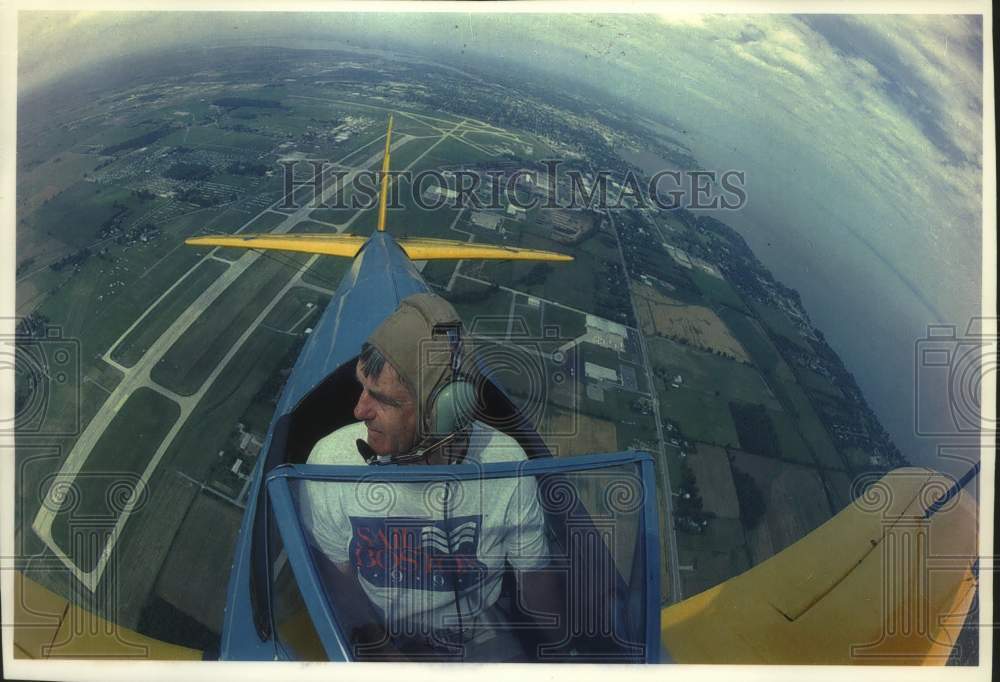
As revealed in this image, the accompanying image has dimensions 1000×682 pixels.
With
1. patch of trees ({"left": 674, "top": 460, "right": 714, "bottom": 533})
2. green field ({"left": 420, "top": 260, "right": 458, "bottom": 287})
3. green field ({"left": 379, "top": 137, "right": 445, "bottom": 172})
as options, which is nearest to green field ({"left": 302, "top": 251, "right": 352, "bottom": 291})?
green field ({"left": 420, "top": 260, "right": 458, "bottom": 287})

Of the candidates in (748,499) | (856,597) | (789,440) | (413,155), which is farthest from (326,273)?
(789,440)

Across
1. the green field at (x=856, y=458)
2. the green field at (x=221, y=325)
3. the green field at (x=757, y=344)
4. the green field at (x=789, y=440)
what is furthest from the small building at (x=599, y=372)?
the green field at (x=221, y=325)

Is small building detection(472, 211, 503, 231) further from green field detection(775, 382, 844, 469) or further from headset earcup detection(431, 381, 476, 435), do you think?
headset earcup detection(431, 381, 476, 435)

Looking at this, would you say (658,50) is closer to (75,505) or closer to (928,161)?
(928,161)

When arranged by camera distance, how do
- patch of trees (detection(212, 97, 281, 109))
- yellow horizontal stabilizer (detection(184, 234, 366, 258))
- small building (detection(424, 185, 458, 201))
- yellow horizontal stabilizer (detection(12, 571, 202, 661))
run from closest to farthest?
yellow horizontal stabilizer (detection(12, 571, 202, 661))
yellow horizontal stabilizer (detection(184, 234, 366, 258))
small building (detection(424, 185, 458, 201))
patch of trees (detection(212, 97, 281, 109))

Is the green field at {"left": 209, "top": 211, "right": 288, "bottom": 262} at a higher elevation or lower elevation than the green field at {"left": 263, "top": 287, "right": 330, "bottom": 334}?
higher

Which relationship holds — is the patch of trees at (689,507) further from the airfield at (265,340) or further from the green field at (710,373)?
the green field at (710,373)
